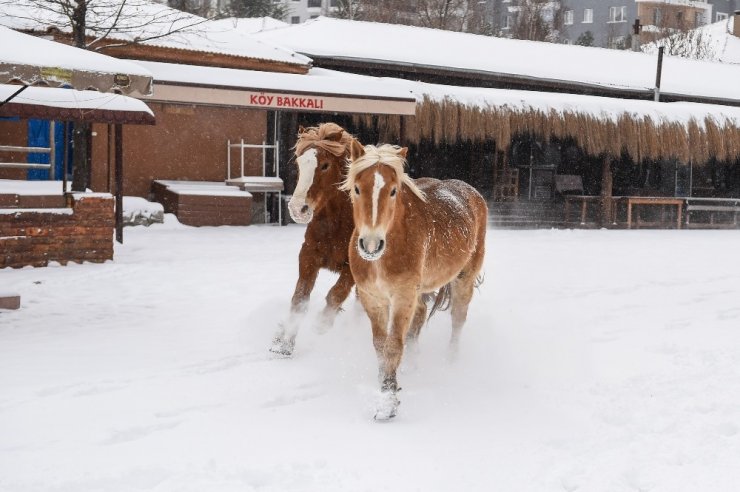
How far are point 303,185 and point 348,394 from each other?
5.11ft

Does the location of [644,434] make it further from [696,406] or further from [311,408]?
[311,408]

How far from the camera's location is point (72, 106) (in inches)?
385

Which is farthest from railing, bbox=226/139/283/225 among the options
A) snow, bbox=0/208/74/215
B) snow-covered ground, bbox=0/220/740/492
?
snow-covered ground, bbox=0/220/740/492

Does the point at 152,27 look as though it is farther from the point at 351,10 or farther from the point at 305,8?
the point at 305,8

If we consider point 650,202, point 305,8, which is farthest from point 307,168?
point 305,8

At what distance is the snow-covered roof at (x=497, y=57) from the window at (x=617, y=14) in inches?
1279

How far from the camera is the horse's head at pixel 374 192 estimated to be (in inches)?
174

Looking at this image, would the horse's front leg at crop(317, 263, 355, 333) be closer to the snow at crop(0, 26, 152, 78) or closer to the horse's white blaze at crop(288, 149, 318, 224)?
the horse's white blaze at crop(288, 149, 318, 224)

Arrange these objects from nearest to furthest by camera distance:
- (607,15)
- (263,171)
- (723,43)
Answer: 1. (263,171)
2. (723,43)
3. (607,15)

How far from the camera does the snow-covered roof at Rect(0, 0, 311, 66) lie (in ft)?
50.9

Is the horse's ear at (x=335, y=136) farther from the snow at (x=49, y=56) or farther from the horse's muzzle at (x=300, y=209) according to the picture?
the snow at (x=49, y=56)

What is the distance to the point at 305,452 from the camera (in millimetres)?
4156

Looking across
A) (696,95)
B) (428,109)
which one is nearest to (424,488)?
(428,109)

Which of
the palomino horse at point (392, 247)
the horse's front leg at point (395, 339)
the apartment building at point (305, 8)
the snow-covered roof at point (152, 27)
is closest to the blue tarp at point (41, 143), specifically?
the snow-covered roof at point (152, 27)
